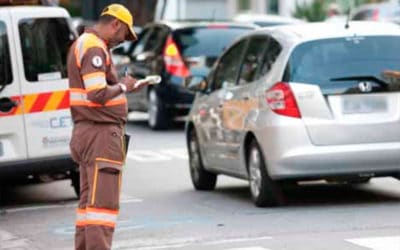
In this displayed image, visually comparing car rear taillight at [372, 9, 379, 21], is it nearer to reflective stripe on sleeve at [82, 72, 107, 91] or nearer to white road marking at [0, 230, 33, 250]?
white road marking at [0, 230, 33, 250]

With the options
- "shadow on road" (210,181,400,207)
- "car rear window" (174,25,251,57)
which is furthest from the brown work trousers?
"car rear window" (174,25,251,57)

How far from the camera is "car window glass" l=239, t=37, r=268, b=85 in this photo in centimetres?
1284

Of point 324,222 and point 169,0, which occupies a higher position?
point 324,222

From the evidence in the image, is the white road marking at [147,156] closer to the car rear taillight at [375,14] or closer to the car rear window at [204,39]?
the car rear window at [204,39]

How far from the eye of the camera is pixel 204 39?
21531 mm

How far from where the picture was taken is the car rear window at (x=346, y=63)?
11.9 meters

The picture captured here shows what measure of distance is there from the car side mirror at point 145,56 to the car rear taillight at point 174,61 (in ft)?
1.91

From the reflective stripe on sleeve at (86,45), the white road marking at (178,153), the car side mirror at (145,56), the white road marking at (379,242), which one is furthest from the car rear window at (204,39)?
the reflective stripe on sleeve at (86,45)

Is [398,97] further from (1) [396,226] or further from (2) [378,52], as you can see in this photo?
(1) [396,226]

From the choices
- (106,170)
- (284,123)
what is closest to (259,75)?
(284,123)

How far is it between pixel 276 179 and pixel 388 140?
103 cm

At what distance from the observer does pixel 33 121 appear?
12.8m

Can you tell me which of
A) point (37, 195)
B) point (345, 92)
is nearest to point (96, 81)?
point (345, 92)

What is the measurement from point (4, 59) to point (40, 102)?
0.54 meters
